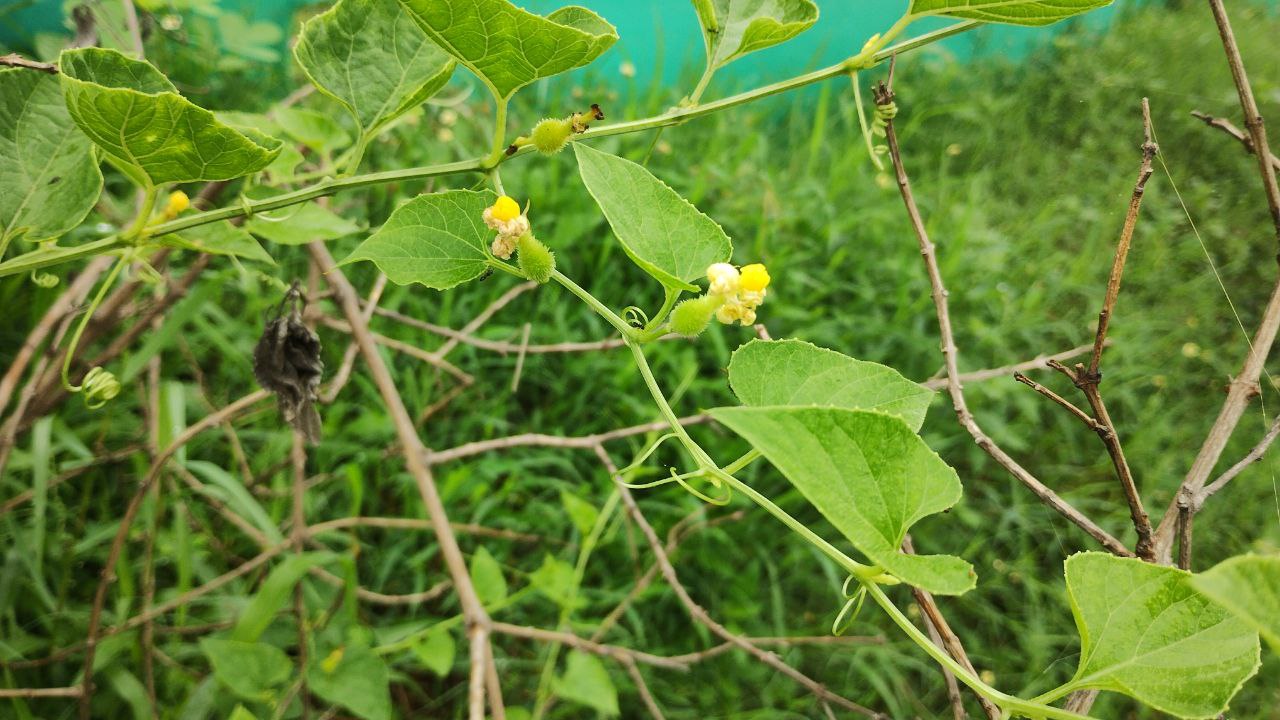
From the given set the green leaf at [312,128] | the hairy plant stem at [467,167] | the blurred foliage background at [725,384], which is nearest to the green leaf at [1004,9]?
the hairy plant stem at [467,167]

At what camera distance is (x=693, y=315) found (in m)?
0.36

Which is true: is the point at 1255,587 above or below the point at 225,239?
above

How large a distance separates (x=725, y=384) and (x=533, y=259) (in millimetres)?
997

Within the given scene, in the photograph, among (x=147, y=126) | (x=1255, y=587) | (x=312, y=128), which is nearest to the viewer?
(x=1255, y=587)

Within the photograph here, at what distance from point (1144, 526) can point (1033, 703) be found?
0.13 metres

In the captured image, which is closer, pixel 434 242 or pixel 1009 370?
pixel 434 242

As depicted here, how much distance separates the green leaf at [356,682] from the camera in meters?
0.76

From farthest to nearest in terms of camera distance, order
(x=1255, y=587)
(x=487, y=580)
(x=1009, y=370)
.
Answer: (x=487, y=580), (x=1009, y=370), (x=1255, y=587)

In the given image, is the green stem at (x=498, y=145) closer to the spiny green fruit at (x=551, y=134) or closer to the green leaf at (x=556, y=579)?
the spiny green fruit at (x=551, y=134)

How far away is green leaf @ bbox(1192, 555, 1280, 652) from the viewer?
0.23 metres

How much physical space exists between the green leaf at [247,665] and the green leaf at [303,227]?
0.43 m

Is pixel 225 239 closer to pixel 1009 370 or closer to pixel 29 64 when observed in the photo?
pixel 29 64

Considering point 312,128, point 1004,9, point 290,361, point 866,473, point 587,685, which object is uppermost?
point 1004,9

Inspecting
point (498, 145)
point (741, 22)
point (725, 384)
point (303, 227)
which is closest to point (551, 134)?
point (498, 145)
